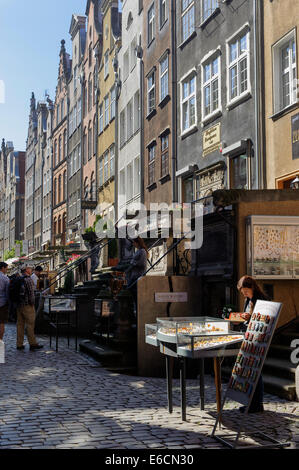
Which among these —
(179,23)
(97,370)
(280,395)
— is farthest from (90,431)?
(179,23)

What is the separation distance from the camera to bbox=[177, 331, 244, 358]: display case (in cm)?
614

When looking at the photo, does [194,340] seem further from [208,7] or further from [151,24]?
[151,24]

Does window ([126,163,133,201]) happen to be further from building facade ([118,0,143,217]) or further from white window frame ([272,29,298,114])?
white window frame ([272,29,298,114])

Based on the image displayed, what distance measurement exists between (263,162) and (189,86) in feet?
21.6

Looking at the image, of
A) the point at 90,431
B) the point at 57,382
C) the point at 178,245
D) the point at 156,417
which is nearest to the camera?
the point at 90,431

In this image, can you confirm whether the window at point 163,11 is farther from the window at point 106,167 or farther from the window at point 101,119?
the window at point 101,119

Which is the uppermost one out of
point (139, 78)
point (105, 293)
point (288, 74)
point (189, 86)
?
point (139, 78)

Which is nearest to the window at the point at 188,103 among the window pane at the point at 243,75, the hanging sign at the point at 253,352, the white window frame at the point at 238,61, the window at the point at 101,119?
the white window frame at the point at 238,61

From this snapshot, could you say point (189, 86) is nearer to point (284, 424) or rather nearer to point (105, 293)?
point (105, 293)

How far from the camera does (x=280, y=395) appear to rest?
813 cm

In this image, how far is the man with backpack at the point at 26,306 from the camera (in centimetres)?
1339

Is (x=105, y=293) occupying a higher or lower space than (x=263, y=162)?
lower

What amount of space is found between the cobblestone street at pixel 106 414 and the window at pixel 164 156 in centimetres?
1304

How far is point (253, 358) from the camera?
5.84 m
